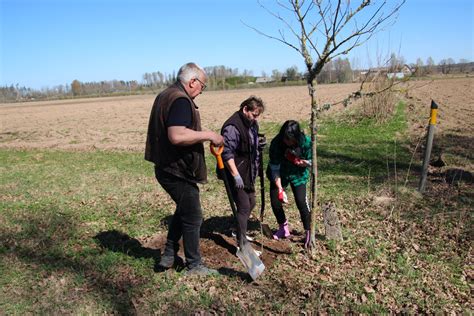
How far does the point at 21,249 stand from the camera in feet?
16.5

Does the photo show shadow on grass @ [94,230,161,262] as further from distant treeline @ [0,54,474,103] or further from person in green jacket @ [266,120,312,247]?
distant treeline @ [0,54,474,103]

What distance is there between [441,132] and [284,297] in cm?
1221

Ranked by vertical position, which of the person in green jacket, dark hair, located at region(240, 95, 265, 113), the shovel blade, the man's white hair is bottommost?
the shovel blade

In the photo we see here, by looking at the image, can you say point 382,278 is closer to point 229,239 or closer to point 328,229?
point 328,229

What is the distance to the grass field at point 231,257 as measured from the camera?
12.1ft

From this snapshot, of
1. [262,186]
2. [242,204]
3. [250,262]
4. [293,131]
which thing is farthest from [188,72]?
[250,262]

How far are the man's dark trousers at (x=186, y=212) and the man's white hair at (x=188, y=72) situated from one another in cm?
90

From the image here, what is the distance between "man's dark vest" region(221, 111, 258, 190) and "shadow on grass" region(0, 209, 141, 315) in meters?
1.62

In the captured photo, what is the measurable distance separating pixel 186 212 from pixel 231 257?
1.12 metres

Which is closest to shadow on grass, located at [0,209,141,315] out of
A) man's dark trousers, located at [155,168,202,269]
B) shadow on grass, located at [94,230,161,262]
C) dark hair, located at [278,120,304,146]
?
shadow on grass, located at [94,230,161,262]

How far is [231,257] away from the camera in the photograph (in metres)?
4.65

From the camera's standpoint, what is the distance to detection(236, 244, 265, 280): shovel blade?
156 inches

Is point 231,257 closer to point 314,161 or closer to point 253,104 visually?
point 314,161

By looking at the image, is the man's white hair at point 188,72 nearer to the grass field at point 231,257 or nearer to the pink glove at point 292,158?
the pink glove at point 292,158
